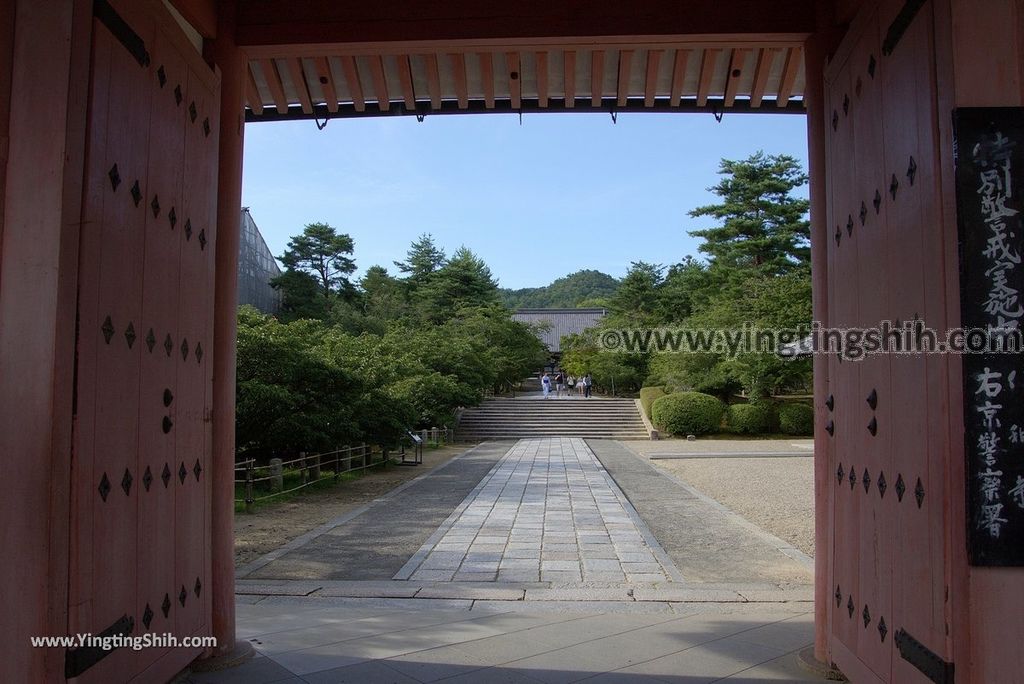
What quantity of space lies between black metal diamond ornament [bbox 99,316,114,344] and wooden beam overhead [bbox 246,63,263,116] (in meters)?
2.16

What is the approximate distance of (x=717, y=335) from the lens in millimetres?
24719

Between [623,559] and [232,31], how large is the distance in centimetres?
523

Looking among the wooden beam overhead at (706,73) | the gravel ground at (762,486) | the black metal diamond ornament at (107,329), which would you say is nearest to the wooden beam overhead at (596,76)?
the wooden beam overhead at (706,73)

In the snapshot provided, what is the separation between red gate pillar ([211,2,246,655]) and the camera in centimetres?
326

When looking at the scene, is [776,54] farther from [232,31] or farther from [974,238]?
[232,31]

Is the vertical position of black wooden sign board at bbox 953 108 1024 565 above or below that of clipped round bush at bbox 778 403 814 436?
above

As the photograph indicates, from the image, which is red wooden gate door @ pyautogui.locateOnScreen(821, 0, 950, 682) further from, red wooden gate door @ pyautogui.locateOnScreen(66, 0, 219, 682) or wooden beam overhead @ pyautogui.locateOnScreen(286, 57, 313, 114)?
wooden beam overhead @ pyautogui.locateOnScreen(286, 57, 313, 114)

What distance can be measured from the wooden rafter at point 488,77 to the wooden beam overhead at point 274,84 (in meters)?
1.21

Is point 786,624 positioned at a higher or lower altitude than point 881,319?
lower

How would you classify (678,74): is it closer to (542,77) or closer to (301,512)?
(542,77)

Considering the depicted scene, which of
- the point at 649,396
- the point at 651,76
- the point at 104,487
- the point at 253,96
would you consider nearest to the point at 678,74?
the point at 651,76

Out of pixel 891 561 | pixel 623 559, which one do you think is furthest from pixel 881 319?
pixel 623 559

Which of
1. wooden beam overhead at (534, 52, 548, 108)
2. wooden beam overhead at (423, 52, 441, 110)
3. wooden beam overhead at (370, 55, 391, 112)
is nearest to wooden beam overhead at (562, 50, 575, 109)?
wooden beam overhead at (534, 52, 548, 108)

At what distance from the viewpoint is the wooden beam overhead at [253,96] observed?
157 inches
